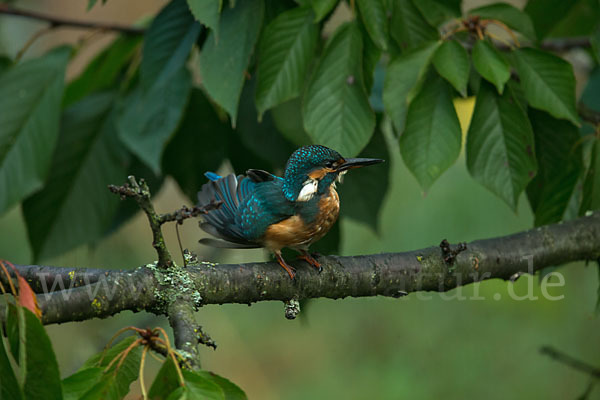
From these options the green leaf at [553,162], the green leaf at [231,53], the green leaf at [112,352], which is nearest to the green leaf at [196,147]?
the green leaf at [231,53]

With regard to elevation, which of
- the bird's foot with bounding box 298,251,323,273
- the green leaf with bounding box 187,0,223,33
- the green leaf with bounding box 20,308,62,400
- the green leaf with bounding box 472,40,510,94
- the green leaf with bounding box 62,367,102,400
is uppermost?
the green leaf with bounding box 187,0,223,33

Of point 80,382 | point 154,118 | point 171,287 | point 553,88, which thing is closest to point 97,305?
point 171,287

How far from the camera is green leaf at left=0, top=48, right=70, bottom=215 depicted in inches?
87.5

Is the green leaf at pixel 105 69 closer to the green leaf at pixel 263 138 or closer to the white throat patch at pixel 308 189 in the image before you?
the green leaf at pixel 263 138

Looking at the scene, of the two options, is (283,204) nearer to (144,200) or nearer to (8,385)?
(144,200)

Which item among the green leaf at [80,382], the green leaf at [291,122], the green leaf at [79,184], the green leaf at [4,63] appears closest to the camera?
the green leaf at [80,382]

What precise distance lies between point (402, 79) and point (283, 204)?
0.51m

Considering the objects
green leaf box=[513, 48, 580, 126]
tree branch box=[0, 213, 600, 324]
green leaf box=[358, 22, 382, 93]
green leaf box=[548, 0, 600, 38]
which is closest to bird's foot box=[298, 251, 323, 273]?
tree branch box=[0, 213, 600, 324]

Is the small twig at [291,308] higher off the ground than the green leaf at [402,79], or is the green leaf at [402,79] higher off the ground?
the green leaf at [402,79]

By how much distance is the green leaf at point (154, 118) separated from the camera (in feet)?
6.79

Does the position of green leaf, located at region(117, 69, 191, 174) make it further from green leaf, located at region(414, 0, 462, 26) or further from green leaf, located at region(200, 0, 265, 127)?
green leaf, located at region(414, 0, 462, 26)

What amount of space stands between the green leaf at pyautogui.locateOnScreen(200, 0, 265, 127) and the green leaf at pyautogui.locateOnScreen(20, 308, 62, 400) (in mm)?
922

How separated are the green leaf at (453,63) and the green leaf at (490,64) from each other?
1.5 inches

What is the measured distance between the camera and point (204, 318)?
18.9 feet
